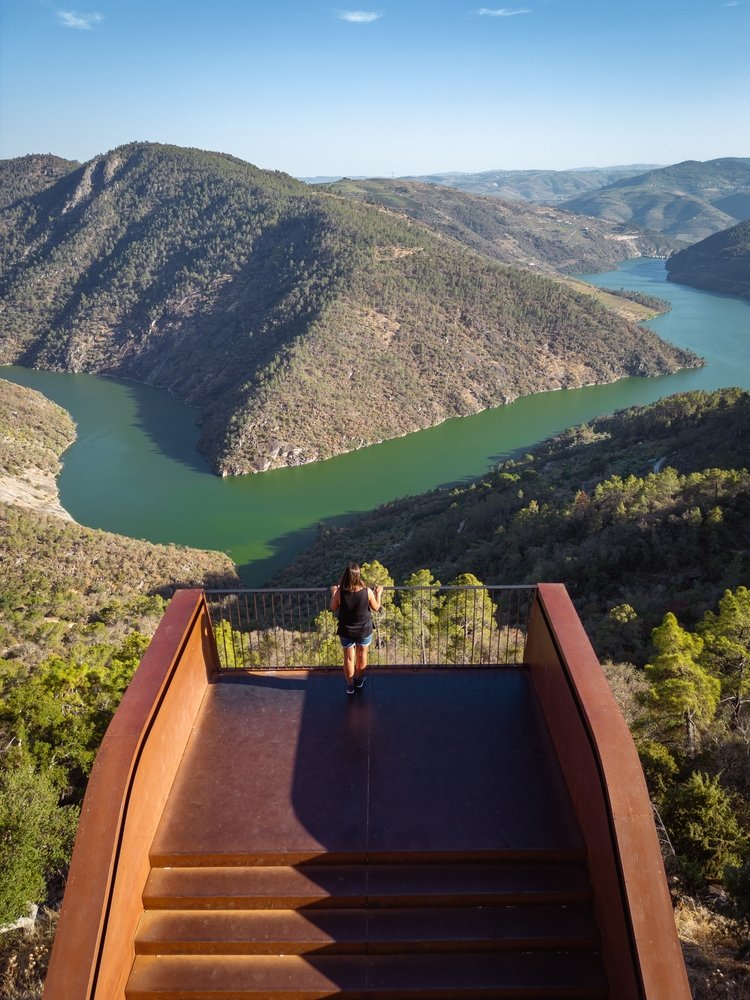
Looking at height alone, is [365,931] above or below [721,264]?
below

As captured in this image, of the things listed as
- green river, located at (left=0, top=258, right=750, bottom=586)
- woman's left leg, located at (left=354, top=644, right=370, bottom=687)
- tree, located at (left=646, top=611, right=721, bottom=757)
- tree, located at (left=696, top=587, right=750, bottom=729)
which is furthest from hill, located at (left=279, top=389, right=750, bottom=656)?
woman's left leg, located at (left=354, top=644, right=370, bottom=687)

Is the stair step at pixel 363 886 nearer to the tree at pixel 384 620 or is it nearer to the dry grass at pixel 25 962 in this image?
the dry grass at pixel 25 962

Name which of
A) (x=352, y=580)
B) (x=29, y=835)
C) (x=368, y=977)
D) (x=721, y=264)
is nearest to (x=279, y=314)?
(x=29, y=835)

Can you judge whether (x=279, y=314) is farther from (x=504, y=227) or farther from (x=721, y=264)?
(x=721, y=264)

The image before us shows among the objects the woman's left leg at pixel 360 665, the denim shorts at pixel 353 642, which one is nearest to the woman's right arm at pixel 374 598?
the denim shorts at pixel 353 642

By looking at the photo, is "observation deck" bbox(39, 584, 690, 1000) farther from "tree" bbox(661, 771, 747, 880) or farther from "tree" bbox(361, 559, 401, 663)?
"tree" bbox(361, 559, 401, 663)

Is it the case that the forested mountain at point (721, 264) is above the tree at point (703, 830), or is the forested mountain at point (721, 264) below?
above
